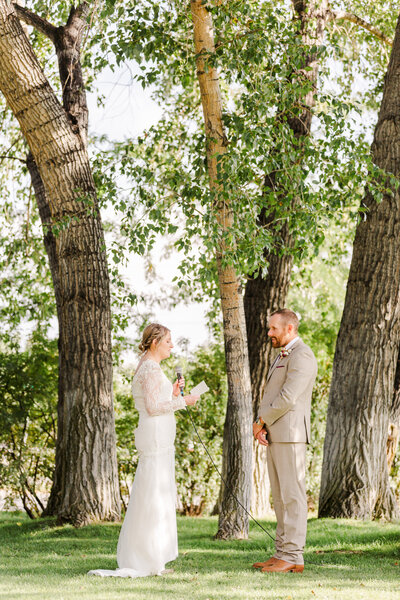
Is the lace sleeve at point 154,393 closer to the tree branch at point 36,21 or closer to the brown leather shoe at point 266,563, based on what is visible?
the brown leather shoe at point 266,563

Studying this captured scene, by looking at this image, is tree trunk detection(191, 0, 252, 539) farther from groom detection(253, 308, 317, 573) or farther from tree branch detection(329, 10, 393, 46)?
tree branch detection(329, 10, 393, 46)

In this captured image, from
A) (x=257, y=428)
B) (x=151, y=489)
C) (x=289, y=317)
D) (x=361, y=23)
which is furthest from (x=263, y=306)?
(x=361, y=23)

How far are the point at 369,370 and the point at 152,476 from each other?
379cm

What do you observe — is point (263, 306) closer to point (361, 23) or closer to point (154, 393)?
point (154, 393)

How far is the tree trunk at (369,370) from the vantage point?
884cm

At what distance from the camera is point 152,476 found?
6.00 m

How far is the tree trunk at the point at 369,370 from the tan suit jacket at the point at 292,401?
9.67 ft

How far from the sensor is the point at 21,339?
11.7 meters

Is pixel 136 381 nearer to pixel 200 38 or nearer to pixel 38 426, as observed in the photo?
pixel 200 38

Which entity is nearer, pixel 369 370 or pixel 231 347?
pixel 231 347

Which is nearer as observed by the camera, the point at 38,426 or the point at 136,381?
the point at 136,381

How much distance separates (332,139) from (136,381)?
10.9 feet

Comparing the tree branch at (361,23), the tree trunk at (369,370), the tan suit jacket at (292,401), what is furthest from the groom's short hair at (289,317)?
the tree branch at (361,23)

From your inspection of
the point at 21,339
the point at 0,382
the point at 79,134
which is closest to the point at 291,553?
the point at 79,134
